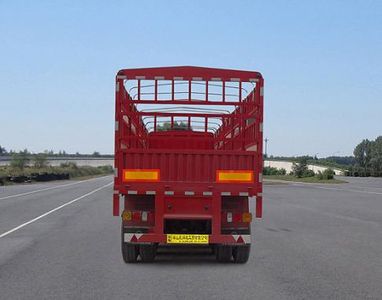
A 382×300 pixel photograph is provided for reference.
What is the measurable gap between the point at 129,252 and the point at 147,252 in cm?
35

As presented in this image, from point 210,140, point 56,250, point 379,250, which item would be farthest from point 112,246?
point 379,250

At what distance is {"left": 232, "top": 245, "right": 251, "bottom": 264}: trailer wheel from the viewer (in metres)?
9.80

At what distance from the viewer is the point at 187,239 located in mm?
9539

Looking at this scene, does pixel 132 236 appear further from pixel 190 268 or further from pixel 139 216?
pixel 190 268

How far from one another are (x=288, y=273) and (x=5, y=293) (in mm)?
4106

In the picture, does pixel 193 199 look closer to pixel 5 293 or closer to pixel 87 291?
pixel 87 291

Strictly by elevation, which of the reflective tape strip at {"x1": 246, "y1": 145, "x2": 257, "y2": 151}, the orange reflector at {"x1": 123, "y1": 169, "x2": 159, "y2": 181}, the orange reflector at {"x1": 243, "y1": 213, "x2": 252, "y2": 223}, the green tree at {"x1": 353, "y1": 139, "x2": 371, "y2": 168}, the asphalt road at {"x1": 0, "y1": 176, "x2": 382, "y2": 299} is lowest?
the asphalt road at {"x1": 0, "y1": 176, "x2": 382, "y2": 299}

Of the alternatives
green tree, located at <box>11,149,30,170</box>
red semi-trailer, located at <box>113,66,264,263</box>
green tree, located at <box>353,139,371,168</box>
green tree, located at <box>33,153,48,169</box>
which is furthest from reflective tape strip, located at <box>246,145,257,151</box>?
green tree, located at <box>353,139,371,168</box>

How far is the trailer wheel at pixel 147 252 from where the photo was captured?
9914 mm

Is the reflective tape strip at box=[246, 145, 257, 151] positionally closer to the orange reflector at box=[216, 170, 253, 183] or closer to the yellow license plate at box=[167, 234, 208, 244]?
the orange reflector at box=[216, 170, 253, 183]

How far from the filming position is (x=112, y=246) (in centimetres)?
1200

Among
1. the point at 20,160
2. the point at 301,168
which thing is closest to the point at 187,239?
the point at 301,168

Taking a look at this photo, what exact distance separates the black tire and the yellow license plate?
69cm

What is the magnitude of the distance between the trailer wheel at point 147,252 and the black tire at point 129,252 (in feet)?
0.36
